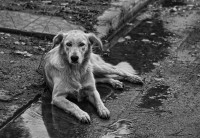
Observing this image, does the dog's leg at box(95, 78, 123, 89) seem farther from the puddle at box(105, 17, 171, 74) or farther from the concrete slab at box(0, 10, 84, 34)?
the concrete slab at box(0, 10, 84, 34)

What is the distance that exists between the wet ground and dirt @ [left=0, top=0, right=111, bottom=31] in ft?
3.17

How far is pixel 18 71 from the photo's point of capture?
866cm

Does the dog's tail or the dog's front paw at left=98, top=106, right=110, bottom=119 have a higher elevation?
the dog's front paw at left=98, top=106, right=110, bottom=119

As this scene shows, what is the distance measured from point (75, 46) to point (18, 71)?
1.62 m

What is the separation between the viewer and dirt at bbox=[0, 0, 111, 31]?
11.3m

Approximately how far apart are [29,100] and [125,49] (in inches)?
126

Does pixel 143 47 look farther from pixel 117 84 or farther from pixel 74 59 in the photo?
pixel 74 59

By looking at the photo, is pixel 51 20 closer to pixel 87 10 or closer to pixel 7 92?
pixel 87 10

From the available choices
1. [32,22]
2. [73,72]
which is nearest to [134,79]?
[73,72]

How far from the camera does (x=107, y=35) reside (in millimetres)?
10836

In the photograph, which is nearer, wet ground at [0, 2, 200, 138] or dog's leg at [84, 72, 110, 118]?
wet ground at [0, 2, 200, 138]

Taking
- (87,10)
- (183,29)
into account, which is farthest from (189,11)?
(87,10)

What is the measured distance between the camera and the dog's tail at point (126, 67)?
9.10 meters

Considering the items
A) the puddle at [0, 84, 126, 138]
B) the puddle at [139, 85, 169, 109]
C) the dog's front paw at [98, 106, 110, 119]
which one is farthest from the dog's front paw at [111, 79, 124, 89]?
the dog's front paw at [98, 106, 110, 119]
